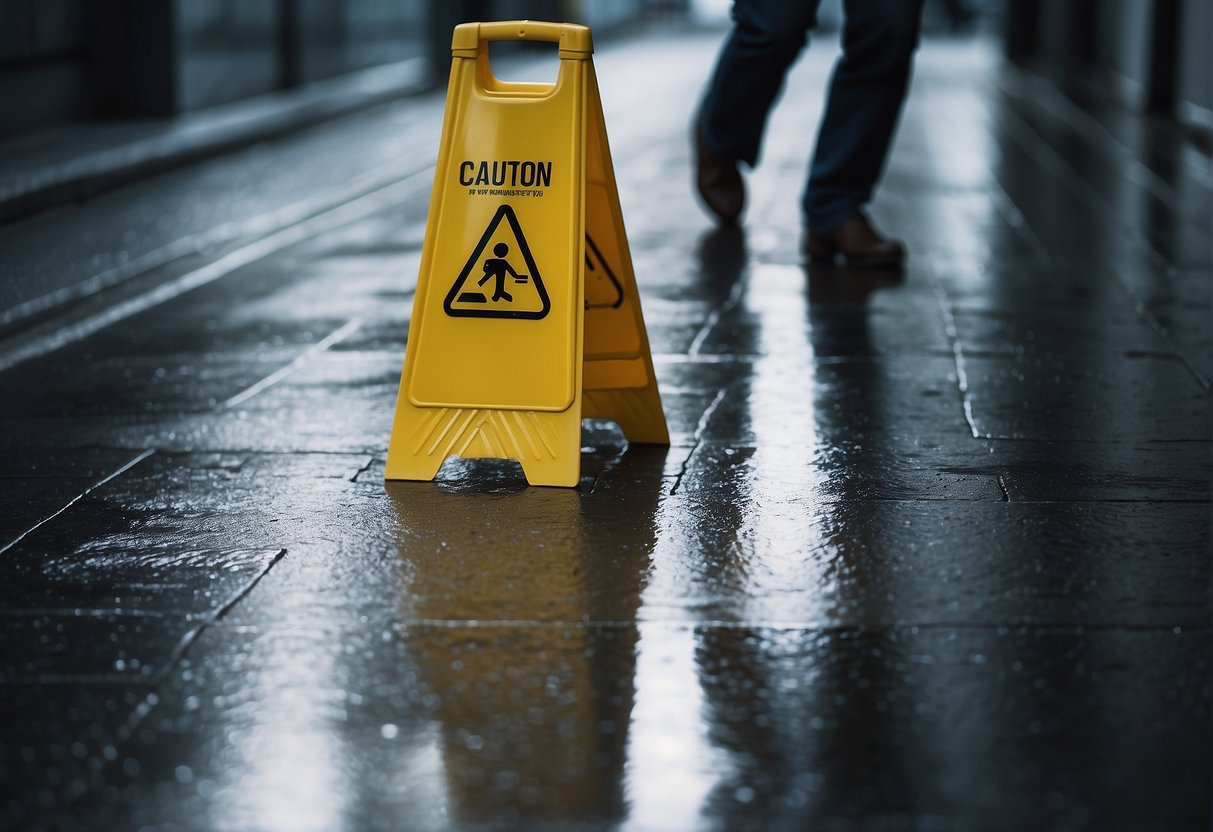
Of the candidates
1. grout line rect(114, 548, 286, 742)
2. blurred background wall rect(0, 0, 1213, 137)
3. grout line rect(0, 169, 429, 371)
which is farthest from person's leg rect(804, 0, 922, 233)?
blurred background wall rect(0, 0, 1213, 137)

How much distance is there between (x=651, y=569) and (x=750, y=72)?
3126mm

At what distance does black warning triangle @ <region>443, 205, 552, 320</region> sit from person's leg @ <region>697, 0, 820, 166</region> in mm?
2220

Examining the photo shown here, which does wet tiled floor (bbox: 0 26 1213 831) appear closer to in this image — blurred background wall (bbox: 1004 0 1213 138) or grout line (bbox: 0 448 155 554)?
grout line (bbox: 0 448 155 554)

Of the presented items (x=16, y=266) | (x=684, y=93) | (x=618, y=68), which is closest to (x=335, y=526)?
(x=16, y=266)

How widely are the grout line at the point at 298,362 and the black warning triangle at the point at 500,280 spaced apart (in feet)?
2.55

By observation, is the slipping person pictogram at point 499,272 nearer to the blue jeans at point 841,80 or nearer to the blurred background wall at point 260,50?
the blue jeans at point 841,80

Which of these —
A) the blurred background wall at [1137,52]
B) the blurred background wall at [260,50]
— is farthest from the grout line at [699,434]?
the blurred background wall at [1137,52]

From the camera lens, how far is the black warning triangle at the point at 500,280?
310 cm

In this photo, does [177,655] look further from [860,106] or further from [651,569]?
[860,106]

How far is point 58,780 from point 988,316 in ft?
10.6

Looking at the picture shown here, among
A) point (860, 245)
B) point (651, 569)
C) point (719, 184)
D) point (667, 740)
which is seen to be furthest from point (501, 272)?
point (719, 184)

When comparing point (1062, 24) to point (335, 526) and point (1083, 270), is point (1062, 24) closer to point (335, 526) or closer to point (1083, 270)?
point (1083, 270)

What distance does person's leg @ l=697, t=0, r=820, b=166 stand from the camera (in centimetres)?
507

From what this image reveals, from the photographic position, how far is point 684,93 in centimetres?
1348
